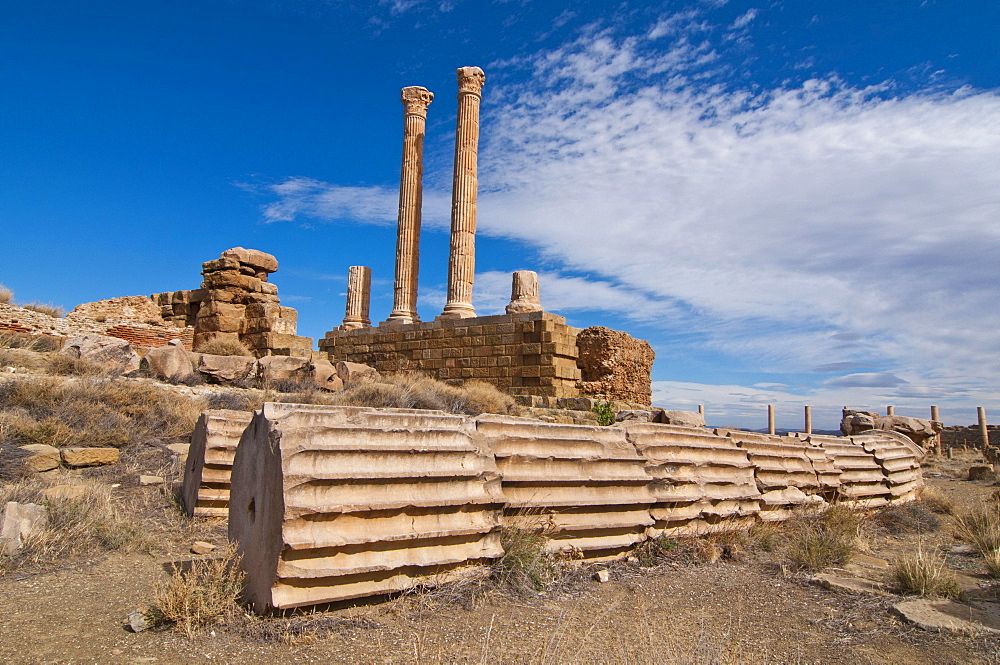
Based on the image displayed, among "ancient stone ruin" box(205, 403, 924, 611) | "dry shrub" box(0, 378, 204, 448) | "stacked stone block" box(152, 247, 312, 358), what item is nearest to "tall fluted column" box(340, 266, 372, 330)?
"stacked stone block" box(152, 247, 312, 358)

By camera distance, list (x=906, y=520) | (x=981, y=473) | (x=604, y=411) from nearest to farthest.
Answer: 1. (x=906, y=520)
2. (x=604, y=411)
3. (x=981, y=473)

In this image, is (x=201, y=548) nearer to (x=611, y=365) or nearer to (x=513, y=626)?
(x=513, y=626)

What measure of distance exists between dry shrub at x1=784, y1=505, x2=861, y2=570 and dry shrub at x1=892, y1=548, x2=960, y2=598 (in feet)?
2.12

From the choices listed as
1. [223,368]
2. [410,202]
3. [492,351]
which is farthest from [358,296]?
[223,368]

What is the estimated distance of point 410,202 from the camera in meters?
18.8

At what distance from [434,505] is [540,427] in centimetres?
129

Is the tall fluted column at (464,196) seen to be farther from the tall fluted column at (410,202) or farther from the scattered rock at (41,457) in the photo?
the scattered rock at (41,457)

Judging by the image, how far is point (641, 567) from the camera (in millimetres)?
4500

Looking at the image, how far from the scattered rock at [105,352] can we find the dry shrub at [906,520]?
10.3 m

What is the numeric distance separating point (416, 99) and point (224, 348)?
911 centimetres

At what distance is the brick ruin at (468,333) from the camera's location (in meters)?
14.3

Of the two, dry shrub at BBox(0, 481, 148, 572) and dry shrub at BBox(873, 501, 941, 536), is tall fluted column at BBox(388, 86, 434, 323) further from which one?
dry shrub at BBox(0, 481, 148, 572)

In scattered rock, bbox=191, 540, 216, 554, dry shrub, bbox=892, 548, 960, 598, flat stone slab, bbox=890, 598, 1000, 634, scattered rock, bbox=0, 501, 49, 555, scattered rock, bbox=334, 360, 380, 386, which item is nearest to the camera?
flat stone slab, bbox=890, 598, 1000, 634

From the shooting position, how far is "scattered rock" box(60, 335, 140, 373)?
10.2 m
